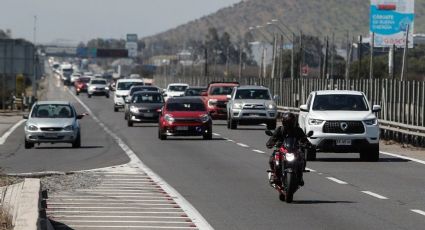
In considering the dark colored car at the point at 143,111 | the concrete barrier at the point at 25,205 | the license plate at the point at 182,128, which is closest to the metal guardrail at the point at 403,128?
the license plate at the point at 182,128

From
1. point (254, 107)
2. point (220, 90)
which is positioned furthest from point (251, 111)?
point (220, 90)

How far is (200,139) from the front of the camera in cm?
4484

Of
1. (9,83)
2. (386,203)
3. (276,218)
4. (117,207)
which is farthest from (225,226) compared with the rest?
(9,83)

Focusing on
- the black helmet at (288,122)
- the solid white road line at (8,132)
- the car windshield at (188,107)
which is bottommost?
the solid white road line at (8,132)

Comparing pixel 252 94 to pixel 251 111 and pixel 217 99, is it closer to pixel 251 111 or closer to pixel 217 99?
pixel 251 111

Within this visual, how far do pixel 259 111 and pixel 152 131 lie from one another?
4538mm

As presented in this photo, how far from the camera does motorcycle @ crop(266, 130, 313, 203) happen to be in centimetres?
2025

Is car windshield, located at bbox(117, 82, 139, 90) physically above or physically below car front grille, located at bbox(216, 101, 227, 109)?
above

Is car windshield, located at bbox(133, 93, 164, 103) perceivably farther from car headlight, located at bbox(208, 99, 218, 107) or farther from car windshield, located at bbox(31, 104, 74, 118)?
car windshield, located at bbox(31, 104, 74, 118)

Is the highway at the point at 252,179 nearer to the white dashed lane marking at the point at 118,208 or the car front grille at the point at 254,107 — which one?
the white dashed lane marking at the point at 118,208

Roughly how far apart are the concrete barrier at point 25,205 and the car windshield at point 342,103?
Answer: 14355 mm

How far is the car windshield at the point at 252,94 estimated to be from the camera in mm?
54094

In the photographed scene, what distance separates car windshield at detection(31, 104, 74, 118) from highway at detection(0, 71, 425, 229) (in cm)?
103

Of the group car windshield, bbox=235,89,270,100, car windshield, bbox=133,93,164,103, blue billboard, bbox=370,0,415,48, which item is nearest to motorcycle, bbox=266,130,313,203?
car windshield, bbox=235,89,270,100
